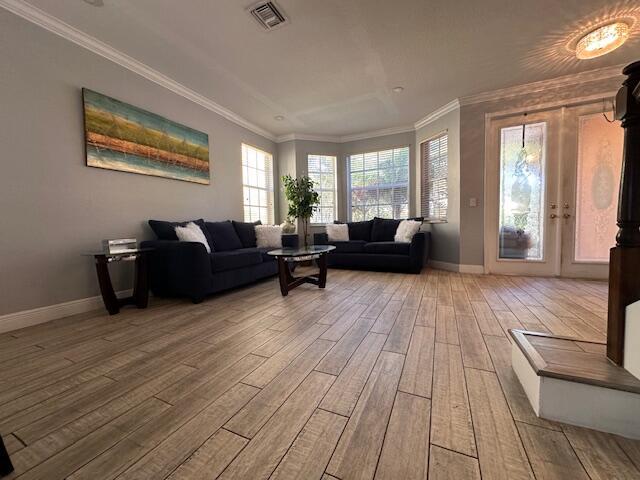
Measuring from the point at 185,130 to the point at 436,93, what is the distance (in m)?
3.58

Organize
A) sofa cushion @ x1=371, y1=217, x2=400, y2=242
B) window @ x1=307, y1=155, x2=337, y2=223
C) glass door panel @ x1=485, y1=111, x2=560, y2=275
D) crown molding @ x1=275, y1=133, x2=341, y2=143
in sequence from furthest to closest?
window @ x1=307, y1=155, x2=337, y2=223 < crown molding @ x1=275, y1=133, x2=341, y2=143 < sofa cushion @ x1=371, y1=217, x2=400, y2=242 < glass door panel @ x1=485, y1=111, x2=560, y2=275

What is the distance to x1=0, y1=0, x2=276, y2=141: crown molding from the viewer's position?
6.89ft

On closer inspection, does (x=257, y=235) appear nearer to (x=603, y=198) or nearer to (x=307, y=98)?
(x=307, y=98)

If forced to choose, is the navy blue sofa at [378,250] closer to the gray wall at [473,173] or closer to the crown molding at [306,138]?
the gray wall at [473,173]

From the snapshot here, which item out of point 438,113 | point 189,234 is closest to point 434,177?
point 438,113

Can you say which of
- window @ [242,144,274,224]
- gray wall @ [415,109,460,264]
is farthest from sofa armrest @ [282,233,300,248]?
gray wall @ [415,109,460,264]

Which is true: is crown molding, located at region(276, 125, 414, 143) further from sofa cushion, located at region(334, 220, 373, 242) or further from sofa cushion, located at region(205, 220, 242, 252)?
sofa cushion, located at region(205, 220, 242, 252)

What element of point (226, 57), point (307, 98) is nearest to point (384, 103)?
point (307, 98)

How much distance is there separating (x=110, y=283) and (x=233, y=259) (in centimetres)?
113

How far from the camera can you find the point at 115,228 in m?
2.75

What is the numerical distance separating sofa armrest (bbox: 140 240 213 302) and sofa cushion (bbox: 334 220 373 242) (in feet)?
9.79

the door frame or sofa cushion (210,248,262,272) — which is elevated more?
the door frame

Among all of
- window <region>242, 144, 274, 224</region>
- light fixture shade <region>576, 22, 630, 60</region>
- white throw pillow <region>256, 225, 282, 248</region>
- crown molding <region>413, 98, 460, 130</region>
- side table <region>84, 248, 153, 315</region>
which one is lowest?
side table <region>84, 248, 153, 315</region>

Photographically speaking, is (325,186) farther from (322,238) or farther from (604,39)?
(604,39)
